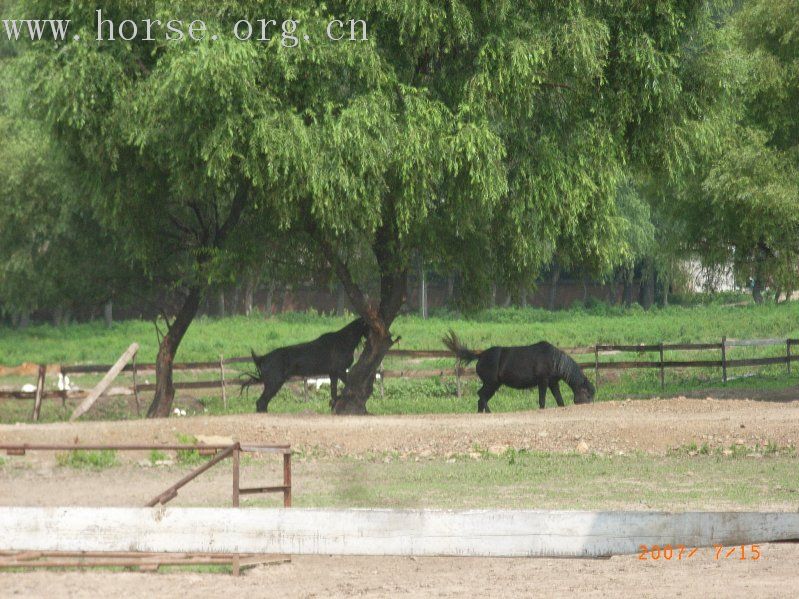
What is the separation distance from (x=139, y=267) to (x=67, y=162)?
380 centimetres

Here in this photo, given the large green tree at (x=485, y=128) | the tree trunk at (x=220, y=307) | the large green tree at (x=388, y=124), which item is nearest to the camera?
the large green tree at (x=388, y=124)

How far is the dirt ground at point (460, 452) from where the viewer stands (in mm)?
9203

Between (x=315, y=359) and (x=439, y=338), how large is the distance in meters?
18.7

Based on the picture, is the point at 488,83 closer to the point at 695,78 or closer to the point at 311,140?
the point at 311,140

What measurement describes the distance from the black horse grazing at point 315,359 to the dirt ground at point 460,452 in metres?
2.44

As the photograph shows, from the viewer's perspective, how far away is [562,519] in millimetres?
8516

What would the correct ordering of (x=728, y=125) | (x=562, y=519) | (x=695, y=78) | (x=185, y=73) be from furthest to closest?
(x=728, y=125) < (x=695, y=78) < (x=185, y=73) < (x=562, y=519)

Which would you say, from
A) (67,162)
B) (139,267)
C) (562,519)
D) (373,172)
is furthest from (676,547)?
(139,267)

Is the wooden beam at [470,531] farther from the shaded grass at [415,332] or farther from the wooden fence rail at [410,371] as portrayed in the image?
the shaded grass at [415,332]

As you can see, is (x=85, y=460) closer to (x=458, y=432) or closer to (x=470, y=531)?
(x=458, y=432)

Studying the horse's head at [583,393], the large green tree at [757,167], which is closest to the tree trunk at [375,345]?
the horse's head at [583,393]

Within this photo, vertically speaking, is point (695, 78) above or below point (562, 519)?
above
